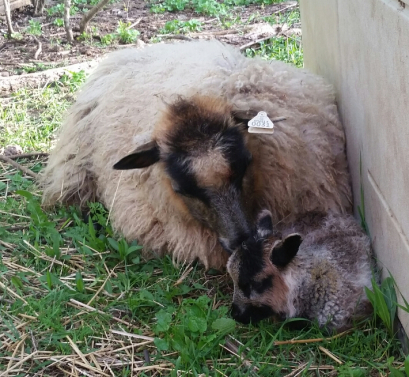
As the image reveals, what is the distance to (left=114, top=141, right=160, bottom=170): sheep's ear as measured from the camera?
12.1ft

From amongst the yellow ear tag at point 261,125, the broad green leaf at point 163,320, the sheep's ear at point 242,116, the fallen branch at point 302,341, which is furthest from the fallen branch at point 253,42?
the fallen branch at point 302,341

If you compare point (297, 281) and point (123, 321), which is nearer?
point (297, 281)

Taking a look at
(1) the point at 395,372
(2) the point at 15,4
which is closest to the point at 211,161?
(1) the point at 395,372

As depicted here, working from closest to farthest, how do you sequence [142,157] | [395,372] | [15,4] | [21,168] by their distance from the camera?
1. [395,372]
2. [142,157]
3. [21,168]
4. [15,4]

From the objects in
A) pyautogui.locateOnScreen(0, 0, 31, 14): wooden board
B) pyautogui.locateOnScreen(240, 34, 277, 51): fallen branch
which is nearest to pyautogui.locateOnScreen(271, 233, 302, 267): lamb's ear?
pyautogui.locateOnScreen(240, 34, 277, 51): fallen branch

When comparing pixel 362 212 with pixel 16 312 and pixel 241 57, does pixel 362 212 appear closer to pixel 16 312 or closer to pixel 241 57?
pixel 241 57

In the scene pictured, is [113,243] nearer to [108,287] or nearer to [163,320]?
[108,287]

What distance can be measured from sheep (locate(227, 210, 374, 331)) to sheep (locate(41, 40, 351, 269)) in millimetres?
222

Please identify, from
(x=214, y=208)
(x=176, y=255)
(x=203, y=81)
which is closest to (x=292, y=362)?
(x=214, y=208)

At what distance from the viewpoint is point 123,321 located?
3.46 metres

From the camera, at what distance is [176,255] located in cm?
401

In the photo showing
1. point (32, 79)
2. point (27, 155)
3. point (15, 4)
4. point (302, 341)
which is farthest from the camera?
point (15, 4)

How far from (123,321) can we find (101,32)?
6491 mm

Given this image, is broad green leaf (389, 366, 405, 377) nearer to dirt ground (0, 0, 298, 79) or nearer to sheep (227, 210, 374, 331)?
sheep (227, 210, 374, 331)
